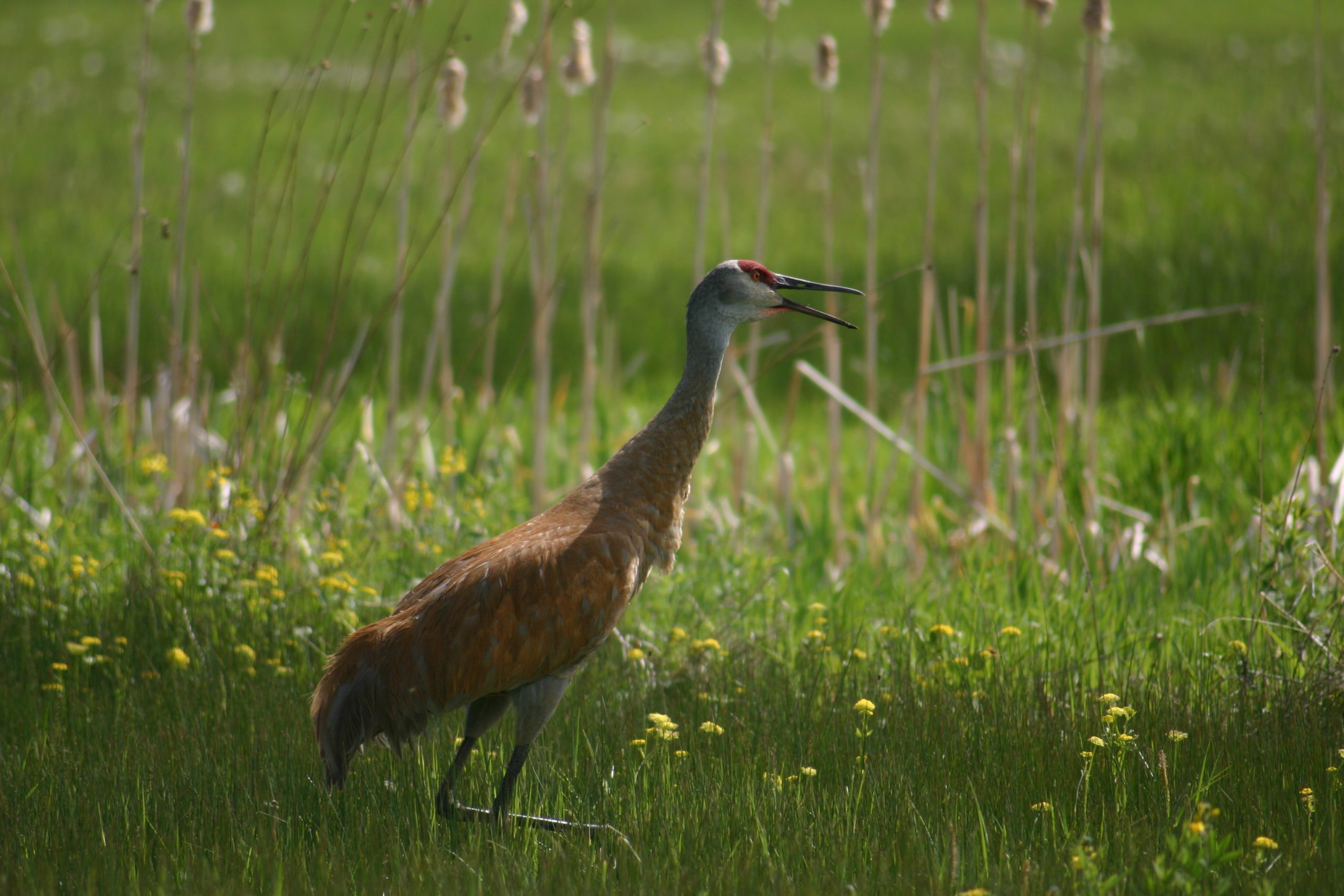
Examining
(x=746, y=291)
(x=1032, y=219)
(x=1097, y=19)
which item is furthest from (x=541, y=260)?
(x=1097, y=19)

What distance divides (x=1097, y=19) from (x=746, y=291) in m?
2.44

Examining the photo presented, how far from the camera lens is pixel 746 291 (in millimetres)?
3896

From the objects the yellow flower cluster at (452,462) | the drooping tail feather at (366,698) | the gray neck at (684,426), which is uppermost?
the gray neck at (684,426)

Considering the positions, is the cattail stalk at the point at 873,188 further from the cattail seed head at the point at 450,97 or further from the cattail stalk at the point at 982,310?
the cattail seed head at the point at 450,97

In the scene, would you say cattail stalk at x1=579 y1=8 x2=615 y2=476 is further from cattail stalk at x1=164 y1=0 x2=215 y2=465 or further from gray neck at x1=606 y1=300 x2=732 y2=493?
cattail stalk at x1=164 y1=0 x2=215 y2=465

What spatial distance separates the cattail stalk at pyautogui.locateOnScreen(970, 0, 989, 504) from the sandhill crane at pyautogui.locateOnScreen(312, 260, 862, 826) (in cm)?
191

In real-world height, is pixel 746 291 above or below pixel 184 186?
below

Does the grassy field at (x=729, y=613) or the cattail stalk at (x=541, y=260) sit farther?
the cattail stalk at (x=541, y=260)

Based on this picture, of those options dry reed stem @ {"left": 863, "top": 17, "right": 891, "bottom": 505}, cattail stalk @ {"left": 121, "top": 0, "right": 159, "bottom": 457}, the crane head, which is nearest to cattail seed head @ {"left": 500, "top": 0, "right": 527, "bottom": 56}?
cattail stalk @ {"left": 121, "top": 0, "right": 159, "bottom": 457}

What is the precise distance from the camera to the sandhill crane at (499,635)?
3490 mm

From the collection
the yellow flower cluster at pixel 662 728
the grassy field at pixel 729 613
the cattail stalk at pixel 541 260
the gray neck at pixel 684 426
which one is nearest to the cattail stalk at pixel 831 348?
the grassy field at pixel 729 613

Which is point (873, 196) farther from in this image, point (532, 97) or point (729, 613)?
point (729, 613)

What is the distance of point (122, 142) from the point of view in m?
13.6

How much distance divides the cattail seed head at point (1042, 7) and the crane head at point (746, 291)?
188 centimetres
